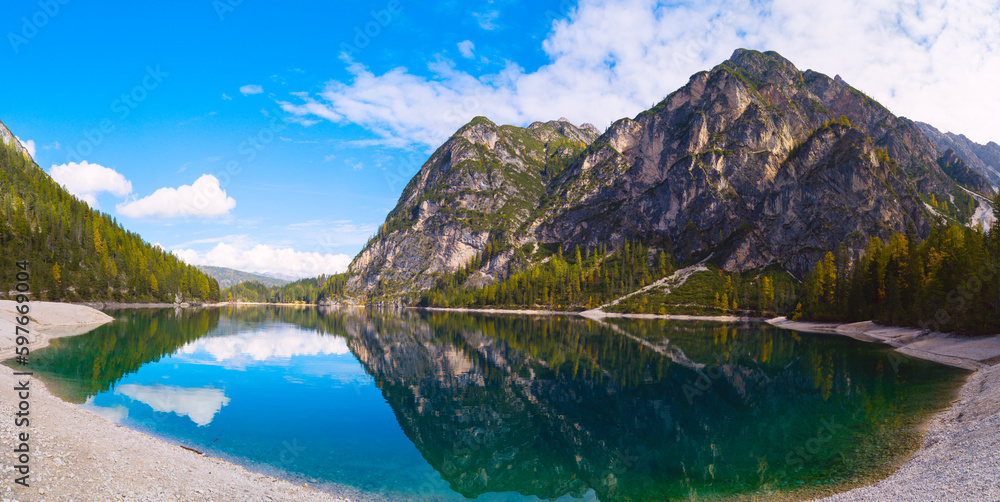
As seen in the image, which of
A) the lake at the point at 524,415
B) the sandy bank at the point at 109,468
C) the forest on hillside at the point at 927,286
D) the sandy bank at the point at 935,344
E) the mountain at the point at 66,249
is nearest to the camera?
the sandy bank at the point at 109,468

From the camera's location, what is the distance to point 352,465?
2181cm

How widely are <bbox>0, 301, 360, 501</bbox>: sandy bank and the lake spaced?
250 cm

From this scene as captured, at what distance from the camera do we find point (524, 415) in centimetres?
3130

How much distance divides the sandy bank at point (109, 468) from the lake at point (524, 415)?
8.20ft

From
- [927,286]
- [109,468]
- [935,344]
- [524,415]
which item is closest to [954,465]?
[524,415]

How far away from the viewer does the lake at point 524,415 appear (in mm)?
20594

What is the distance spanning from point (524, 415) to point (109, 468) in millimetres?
23107

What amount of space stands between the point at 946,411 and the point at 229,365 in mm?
65857

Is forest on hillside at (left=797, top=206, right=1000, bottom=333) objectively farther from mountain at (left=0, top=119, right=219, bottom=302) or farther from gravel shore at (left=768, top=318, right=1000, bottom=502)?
mountain at (left=0, top=119, right=219, bottom=302)

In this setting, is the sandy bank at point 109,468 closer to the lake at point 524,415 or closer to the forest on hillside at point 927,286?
the lake at point 524,415

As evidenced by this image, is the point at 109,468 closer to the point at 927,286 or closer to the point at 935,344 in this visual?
the point at 935,344

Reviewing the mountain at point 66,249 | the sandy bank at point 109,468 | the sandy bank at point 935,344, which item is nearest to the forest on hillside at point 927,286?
the sandy bank at point 935,344

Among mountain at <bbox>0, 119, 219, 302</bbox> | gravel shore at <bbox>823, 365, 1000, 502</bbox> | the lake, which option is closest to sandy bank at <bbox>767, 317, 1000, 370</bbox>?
the lake

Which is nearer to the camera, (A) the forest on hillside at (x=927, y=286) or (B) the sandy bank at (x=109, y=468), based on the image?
(B) the sandy bank at (x=109, y=468)
